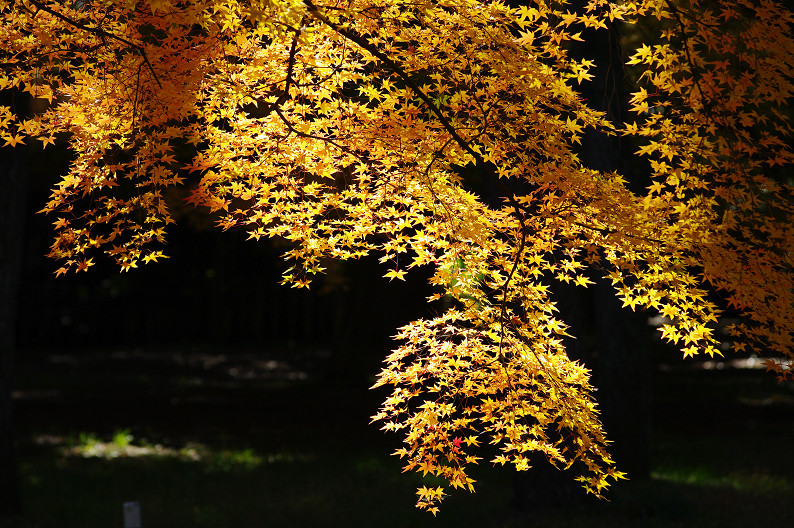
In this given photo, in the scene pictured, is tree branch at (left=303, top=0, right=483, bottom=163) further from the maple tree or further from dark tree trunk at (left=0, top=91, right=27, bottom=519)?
dark tree trunk at (left=0, top=91, right=27, bottom=519)

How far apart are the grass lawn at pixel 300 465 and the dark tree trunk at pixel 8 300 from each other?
1.32 ft

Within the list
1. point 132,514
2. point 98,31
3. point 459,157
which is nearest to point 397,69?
point 459,157

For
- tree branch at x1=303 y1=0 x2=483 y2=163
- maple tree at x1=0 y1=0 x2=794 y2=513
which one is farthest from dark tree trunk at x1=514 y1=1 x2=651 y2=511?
tree branch at x1=303 y1=0 x2=483 y2=163

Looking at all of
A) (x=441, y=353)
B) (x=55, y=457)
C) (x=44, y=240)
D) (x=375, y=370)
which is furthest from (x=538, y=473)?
(x=44, y=240)

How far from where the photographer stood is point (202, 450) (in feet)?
40.5

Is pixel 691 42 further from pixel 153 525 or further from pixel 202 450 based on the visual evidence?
pixel 202 450

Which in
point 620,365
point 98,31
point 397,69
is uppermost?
point 98,31

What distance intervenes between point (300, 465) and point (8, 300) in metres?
4.22

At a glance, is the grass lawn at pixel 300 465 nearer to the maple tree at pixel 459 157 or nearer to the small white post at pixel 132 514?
the small white post at pixel 132 514

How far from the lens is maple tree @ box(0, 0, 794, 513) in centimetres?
421

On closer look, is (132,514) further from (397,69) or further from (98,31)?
(397,69)

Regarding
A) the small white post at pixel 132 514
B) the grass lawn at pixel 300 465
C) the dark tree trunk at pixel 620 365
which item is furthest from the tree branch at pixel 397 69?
the dark tree trunk at pixel 620 365

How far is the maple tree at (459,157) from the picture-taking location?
4211mm

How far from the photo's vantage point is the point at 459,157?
4367mm
